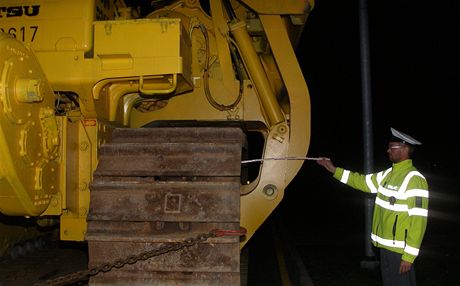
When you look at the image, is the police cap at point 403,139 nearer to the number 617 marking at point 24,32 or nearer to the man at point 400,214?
the man at point 400,214

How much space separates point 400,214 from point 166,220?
2.08 metres

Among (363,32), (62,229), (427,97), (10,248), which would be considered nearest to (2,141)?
(62,229)

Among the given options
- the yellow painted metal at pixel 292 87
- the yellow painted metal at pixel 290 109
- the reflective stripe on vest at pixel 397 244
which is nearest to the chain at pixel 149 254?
the yellow painted metal at pixel 290 109

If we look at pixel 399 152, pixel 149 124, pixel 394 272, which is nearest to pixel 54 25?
pixel 149 124

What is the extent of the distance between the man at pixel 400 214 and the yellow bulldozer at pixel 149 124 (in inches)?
31.7

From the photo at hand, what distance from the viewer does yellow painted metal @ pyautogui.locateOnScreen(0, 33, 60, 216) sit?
10.7ft

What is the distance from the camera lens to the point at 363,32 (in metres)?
8.13

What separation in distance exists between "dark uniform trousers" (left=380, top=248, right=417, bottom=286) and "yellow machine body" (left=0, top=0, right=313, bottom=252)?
1.05 meters

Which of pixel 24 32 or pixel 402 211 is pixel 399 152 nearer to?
pixel 402 211

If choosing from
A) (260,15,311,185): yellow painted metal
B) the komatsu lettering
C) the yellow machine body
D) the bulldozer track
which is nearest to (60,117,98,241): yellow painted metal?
the yellow machine body

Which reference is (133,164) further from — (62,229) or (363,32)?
(363,32)

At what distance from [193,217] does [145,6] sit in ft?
11.9

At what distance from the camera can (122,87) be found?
4527 mm

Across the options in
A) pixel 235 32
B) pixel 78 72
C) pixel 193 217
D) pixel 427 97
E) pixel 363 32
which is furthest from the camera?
pixel 427 97
